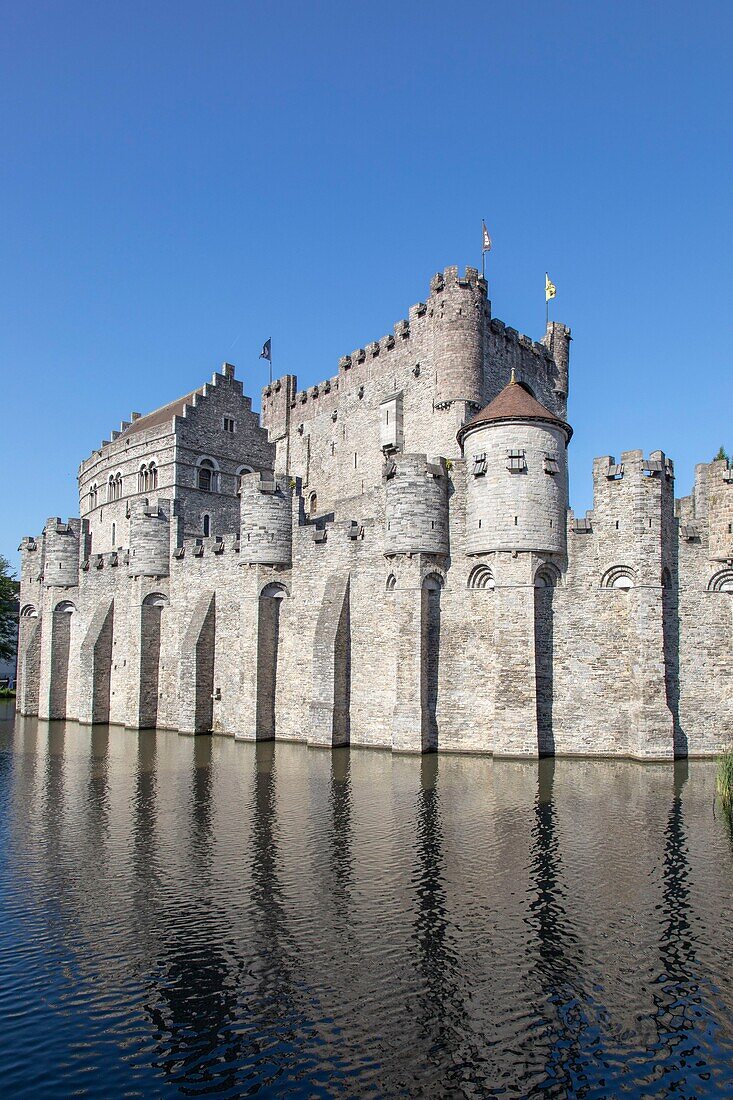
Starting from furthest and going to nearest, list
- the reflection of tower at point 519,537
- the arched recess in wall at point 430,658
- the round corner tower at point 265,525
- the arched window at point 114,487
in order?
the arched window at point 114,487 → the round corner tower at point 265,525 → the arched recess in wall at point 430,658 → the reflection of tower at point 519,537

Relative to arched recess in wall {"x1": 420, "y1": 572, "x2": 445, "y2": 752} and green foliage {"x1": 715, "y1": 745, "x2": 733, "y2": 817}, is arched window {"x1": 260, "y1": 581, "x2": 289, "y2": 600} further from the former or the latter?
green foliage {"x1": 715, "y1": 745, "x2": 733, "y2": 817}

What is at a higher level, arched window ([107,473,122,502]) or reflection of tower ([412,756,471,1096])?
arched window ([107,473,122,502])

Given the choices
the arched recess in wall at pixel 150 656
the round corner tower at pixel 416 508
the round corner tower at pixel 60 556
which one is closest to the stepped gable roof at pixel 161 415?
the round corner tower at pixel 60 556

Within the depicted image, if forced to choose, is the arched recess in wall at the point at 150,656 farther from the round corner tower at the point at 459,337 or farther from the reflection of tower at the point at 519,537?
the reflection of tower at the point at 519,537

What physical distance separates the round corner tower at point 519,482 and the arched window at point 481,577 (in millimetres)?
828

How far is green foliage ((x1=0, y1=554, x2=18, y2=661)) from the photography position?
183 feet

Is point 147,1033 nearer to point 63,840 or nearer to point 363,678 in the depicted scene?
point 63,840

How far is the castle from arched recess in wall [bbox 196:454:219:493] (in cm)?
46

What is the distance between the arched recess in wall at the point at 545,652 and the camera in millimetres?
24766

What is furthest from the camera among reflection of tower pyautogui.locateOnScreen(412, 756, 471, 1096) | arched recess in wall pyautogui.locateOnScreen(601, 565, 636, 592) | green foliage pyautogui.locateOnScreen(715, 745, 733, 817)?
arched recess in wall pyautogui.locateOnScreen(601, 565, 636, 592)

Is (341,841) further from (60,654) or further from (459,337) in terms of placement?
(60,654)

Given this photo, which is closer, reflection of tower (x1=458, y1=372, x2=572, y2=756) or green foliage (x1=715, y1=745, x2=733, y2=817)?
green foliage (x1=715, y1=745, x2=733, y2=817)

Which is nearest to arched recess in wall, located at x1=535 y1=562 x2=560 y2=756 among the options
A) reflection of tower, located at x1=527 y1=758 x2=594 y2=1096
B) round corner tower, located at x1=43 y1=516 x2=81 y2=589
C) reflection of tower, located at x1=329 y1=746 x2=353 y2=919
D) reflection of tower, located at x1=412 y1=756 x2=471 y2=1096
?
reflection of tower, located at x1=329 y1=746 x2=353 y2=919

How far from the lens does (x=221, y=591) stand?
33906 millimetres
